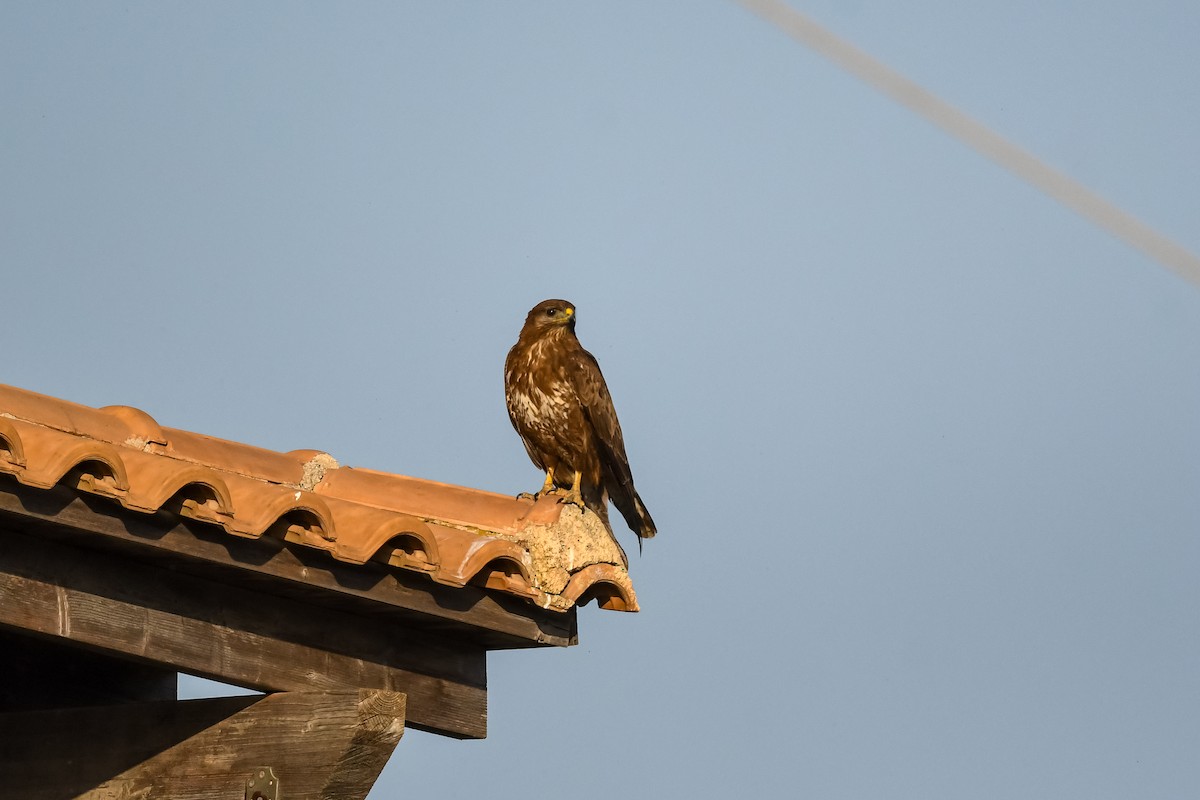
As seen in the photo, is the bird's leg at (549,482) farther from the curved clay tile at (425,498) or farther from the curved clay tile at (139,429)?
the curved clay tile at (139,429)

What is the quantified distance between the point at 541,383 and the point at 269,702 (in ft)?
9.98

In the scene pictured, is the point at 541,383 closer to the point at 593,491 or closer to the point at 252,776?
the point at 593,491

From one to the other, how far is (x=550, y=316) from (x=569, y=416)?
1.82ft

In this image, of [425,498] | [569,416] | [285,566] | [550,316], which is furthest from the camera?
[550,316]

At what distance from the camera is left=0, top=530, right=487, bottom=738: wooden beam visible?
338 centimetres

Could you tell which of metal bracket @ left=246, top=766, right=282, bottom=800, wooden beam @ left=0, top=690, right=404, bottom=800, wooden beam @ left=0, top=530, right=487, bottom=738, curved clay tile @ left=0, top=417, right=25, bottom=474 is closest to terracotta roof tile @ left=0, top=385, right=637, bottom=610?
curved clay tile @ left=0, top=417, right=25, bottom=474

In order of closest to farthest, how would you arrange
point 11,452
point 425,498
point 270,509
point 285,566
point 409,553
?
point 11,452
point 270,509
point 285,566
point 409,553
point 425,498

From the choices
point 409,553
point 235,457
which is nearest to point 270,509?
point 409,553

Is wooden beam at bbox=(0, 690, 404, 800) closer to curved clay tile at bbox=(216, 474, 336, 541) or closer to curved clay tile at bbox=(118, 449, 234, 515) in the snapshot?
curved clay tile at bbox=(216, 474, 336, 541)

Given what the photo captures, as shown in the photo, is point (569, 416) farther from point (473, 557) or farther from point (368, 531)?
point (368, 531)

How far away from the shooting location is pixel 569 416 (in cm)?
659

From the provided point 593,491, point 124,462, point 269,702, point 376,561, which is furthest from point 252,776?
point 593,491

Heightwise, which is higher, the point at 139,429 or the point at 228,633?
the point at 139,429

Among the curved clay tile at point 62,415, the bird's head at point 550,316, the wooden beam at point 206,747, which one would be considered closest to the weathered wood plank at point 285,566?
the wooden beam at point 206,747
